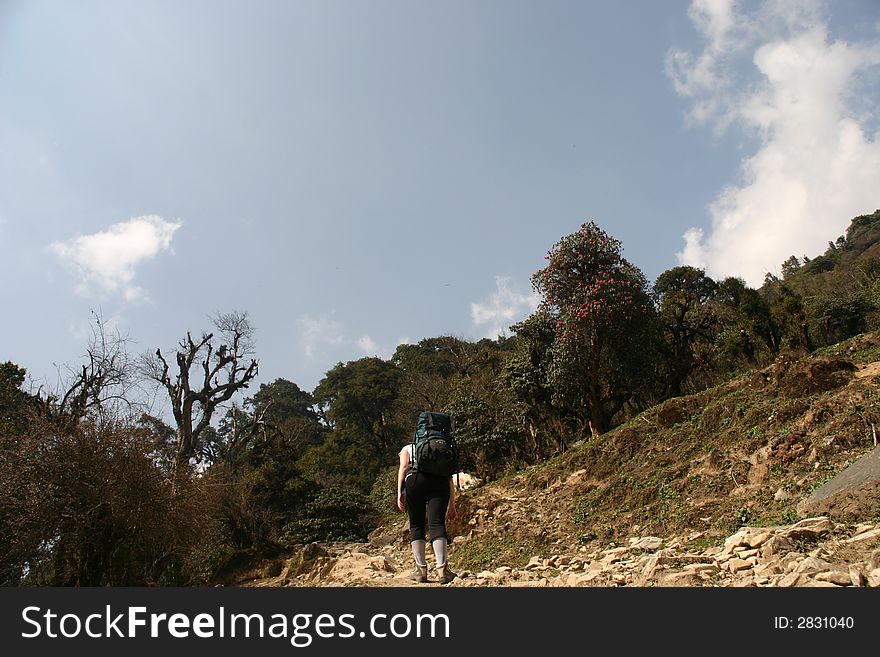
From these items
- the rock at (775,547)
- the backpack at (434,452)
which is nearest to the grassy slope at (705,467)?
the rock at (775,547)

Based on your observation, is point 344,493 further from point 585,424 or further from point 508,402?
point 585,424

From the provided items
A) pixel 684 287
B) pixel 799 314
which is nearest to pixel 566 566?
pixel 799 314

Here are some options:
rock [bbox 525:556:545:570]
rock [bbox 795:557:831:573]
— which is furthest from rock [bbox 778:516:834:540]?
rock [bbox 525:556:545:570]

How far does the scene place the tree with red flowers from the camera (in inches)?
Result: 655

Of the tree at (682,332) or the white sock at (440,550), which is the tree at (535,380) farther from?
the white sock at (440,550)

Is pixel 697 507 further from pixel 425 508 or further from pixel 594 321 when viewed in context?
pixel 594 321

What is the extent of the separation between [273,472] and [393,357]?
84.6 feet

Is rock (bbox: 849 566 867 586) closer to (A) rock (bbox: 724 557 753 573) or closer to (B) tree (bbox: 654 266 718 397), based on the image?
(A) rock (bbox: 724 557 753 573)

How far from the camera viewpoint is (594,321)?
1650cm

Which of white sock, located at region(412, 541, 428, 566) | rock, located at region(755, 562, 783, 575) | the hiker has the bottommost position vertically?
rock, located at region(755, 562, 783, 575)

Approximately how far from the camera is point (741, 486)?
7379mm

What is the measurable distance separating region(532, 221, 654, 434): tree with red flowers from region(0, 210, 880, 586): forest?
0.17ft

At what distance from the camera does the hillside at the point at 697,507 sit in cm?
406
